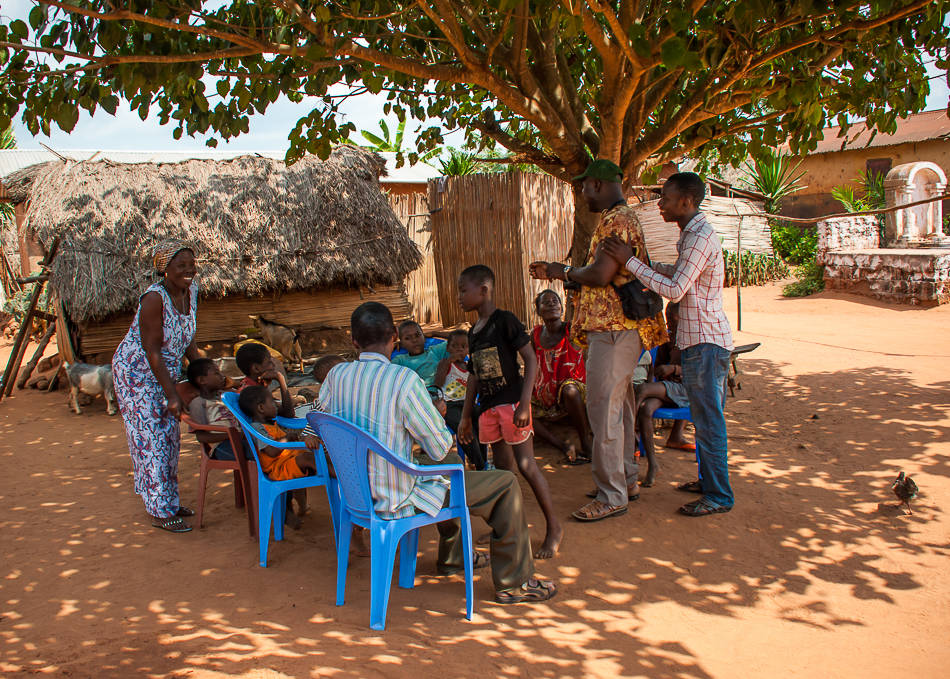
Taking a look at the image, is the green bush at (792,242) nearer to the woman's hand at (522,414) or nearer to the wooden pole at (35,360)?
the wooden pole at (35,360)

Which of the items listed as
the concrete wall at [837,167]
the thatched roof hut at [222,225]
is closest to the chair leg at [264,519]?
the thatched roof hut at [222,225]

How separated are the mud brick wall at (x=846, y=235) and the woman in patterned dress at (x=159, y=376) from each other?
14.9m

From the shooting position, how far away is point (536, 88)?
5453 millimetres

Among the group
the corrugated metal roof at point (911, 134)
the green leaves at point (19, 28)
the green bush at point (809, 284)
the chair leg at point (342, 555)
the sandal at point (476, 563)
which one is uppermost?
the corrugated metal roof at point (911, 134)

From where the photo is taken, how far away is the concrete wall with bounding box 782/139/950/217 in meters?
21.4

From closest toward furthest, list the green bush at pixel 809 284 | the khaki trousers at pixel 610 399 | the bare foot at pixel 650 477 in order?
the khaki trousers at pixel 610 399
the bare foot at pixel 650 477
the green bush at pixel 809 284

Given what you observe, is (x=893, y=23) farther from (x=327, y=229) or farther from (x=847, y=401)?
(x=327, y=229)

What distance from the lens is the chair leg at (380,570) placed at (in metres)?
3.08

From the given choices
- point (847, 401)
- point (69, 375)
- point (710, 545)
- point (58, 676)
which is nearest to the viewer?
point (58, 676)

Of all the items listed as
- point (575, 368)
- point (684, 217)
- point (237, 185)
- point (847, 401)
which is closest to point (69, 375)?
point (237, 185)

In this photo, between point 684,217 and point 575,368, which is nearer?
point 684,217

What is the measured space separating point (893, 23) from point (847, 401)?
344cm

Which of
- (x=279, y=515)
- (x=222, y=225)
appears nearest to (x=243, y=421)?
(x=279, y=515)

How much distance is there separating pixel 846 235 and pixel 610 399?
14806 millimetres
